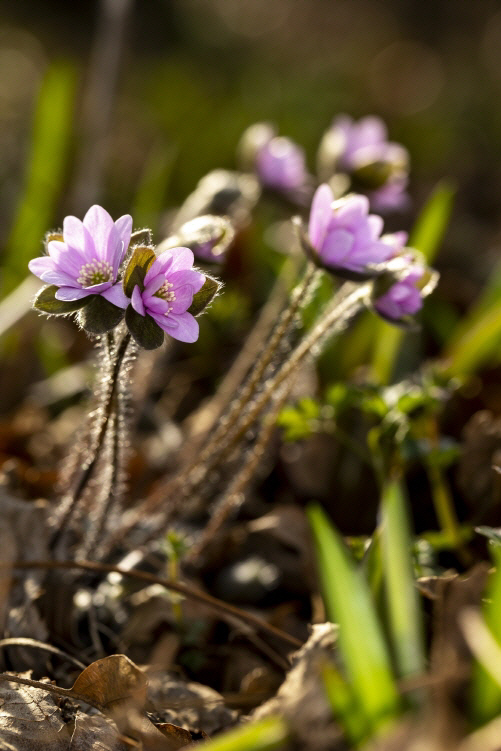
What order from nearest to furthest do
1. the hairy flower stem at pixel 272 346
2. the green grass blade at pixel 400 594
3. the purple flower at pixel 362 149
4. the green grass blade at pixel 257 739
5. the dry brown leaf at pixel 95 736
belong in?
the green grass blade at pixel 257 739
the green grass blade at pixel 400 594
the dry brown leaf at pixel 95 736
the hairy flower stem at pixel 272 346
the purple flower at pixel 362 149

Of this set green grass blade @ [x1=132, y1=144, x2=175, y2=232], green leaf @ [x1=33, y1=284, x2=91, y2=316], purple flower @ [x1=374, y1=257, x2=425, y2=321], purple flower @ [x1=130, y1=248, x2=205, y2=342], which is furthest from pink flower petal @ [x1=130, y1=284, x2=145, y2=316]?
green grass blade @ [x1=132, y1=144, x2=175, y2=232]

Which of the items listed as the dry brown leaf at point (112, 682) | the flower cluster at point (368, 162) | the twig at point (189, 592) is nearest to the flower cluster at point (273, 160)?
the flower cluster at point (368, 162)

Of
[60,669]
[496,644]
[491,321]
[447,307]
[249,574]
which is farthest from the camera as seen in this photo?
[447,307]

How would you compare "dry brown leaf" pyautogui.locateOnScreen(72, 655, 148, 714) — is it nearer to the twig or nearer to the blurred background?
the twig

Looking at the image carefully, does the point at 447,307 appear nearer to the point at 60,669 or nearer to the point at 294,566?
the point at 294,566

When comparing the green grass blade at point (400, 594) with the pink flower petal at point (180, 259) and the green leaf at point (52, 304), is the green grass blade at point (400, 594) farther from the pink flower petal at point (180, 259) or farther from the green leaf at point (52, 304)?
the green leaf at point (52, 304)

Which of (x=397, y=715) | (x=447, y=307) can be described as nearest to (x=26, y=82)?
(x=447, y=307)
